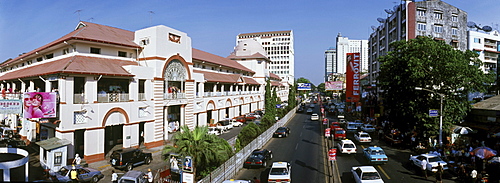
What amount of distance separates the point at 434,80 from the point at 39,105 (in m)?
34.7

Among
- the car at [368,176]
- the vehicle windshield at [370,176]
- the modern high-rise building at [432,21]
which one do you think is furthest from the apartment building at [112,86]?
the modern high-rise building at [432,21]

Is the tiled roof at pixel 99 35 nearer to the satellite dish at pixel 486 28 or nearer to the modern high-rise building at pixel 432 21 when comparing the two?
the modern high-rise building at pixel 432 21

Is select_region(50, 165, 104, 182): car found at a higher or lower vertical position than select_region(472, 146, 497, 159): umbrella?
lower

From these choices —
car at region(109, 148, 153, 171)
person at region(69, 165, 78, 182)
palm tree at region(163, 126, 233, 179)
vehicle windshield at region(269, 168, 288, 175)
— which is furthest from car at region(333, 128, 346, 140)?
person at region(69, 165, 78, 182)

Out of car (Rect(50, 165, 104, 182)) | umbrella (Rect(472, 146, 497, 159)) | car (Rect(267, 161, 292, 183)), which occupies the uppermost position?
umbrella (Rect(472, 146, 497, 159))

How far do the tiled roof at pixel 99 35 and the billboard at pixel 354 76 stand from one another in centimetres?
3888

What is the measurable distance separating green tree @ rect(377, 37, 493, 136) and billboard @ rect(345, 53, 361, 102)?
2284cm

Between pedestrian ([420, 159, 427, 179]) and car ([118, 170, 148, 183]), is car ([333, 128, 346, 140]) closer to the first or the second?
pedestrian ([420, 159, 427, 179])

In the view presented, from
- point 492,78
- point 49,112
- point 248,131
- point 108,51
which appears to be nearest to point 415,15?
point 492,78

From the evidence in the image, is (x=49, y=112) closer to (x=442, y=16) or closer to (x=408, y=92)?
(x=408, y=92)

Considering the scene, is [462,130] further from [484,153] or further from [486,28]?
[486,28]

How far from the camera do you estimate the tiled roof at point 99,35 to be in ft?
84.5

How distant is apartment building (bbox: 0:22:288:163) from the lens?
914 inches

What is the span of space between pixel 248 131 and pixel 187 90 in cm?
1179
